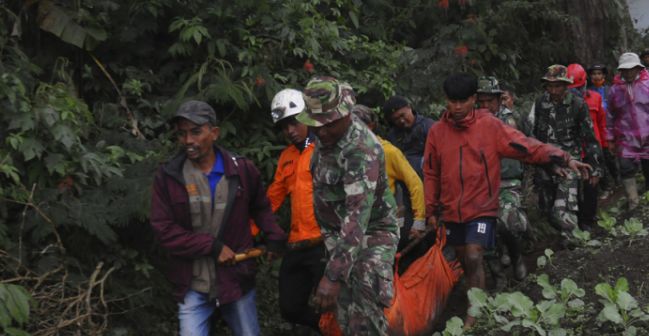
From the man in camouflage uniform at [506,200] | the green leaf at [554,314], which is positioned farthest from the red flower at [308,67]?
the green leaf at [554,314]

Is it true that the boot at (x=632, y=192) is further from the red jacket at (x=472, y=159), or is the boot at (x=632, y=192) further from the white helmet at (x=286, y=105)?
the white helmet at (x=286, y=105)

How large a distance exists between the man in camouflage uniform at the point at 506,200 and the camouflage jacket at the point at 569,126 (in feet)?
3.24

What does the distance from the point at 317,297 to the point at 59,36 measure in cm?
418

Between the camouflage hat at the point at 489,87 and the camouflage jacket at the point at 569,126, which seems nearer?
the camouflage hat at the point at 489,87

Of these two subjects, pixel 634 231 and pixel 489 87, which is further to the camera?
pixel 489 87

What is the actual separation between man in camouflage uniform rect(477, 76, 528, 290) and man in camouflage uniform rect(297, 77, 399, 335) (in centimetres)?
268

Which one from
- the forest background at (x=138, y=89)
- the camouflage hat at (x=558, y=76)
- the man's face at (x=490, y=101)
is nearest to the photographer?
the forest background at (x=138, y=89)

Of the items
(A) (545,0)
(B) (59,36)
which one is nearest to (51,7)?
(B) (59,36)

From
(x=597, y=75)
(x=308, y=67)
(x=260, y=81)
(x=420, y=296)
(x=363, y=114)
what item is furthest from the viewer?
(x=597, y=75)

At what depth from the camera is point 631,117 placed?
9.70m

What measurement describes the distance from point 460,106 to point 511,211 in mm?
1682

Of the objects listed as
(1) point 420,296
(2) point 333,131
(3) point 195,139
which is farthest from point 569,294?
(3) point 195,139

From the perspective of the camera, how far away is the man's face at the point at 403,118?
24.0 feet

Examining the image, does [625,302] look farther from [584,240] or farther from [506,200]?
[584,240]
